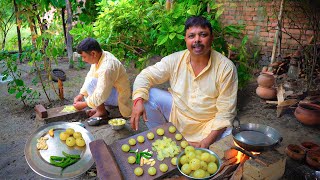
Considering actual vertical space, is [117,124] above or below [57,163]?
below

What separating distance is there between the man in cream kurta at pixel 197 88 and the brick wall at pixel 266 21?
366 cm

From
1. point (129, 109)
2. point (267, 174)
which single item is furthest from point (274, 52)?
point (267, 174)

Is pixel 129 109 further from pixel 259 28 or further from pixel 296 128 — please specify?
pixel 259 28

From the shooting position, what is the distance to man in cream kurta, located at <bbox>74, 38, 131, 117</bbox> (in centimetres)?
398

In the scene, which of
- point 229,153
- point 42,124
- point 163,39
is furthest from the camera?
point 42,124

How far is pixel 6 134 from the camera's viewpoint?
4.18 m

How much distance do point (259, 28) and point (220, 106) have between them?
481 centimetres

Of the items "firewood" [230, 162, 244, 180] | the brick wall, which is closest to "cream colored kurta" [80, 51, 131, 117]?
"firewood" [230, 162, 244, 180]

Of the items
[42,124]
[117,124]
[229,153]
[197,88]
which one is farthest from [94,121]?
[229,153]

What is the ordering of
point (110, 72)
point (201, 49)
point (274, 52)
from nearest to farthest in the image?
point (201, 49) → point (110, 72) → point (274, 52)

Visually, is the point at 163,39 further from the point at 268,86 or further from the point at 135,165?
the point at 268,86

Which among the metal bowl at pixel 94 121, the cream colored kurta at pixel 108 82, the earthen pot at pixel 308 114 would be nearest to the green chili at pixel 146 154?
the cream colored kurta at pixel 108 82

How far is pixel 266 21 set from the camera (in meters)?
6.63

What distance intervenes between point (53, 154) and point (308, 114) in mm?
3859
